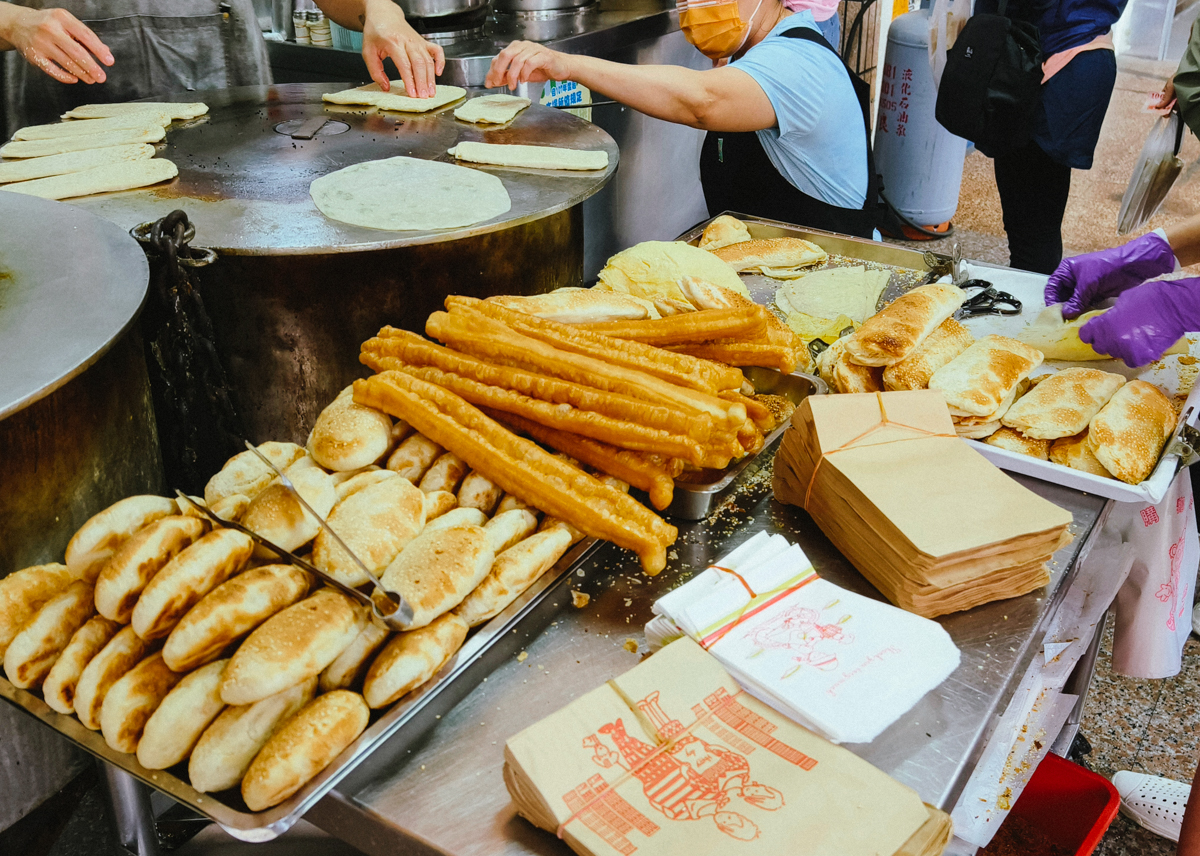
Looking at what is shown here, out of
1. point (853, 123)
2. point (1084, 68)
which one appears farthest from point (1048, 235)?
point (853, 123)

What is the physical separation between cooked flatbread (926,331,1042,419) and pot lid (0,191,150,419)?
1562 millimetres

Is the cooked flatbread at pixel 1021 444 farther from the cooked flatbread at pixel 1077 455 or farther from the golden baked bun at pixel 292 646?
the golden baked bun at pixel 292 646

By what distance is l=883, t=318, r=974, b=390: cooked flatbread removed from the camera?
188 centimetres

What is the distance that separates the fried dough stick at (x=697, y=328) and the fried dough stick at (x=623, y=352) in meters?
0.05

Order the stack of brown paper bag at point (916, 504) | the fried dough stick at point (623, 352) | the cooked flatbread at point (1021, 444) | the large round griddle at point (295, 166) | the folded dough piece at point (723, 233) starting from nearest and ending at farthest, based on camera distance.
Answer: the stack of brown paper bag at point (916, 504), the fried dough stick at point (623, 352), the cooked flatbread at point (1021, 444), the large round griddle at point (295, 166), the folded dough piece at point (723, 233)

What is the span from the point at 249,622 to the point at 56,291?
0.93 meters

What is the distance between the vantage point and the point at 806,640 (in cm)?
117

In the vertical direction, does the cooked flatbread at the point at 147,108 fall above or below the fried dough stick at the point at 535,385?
above

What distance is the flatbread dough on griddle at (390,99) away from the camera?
3.03 m

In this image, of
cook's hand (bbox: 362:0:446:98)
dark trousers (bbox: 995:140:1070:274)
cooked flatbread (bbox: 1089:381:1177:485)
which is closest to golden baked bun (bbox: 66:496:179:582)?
cooked flatbread (bbox: 1089:381:1177:485)

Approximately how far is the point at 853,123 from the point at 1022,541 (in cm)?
236

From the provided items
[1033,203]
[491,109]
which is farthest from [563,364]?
[1033,203]

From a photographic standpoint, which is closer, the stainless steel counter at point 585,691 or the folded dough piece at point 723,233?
the stainless steel counter at point 585,691

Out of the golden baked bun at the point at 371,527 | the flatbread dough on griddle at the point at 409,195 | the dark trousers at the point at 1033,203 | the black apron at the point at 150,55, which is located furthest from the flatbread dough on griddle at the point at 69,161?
the dark trousers at the point at 1033,203
